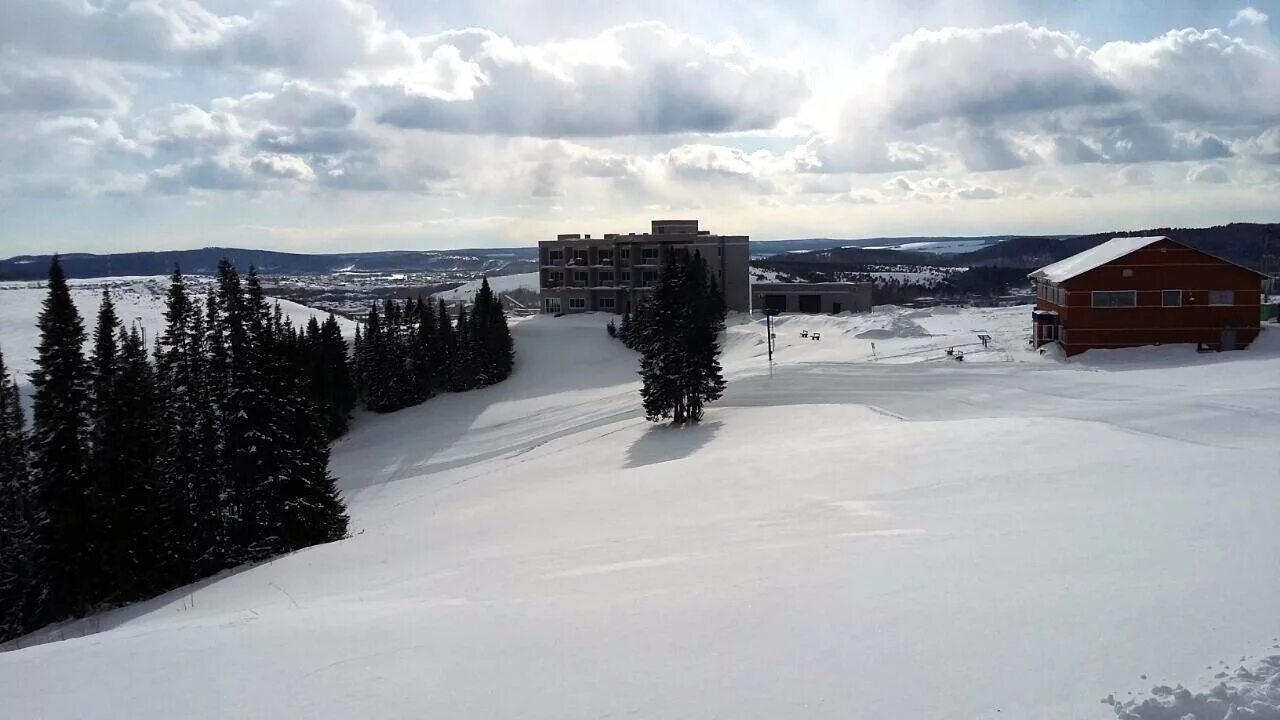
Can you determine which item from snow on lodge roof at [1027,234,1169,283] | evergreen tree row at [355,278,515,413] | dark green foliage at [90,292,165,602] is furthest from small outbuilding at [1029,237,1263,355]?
evergreen tree row at [355,278,515,413]

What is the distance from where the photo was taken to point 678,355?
39.4 m

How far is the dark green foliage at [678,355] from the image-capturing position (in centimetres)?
3894

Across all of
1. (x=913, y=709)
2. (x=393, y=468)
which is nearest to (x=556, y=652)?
(x=913, y=709)

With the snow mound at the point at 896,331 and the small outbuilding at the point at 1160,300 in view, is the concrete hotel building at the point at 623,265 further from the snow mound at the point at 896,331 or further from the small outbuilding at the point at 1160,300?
the small outbuilding at the point at 1160,300

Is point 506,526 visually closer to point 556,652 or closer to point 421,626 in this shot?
point 421,626

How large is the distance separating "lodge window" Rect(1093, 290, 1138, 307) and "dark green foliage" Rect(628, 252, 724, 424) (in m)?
18.8

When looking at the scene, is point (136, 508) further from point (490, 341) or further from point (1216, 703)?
point (490, 341)

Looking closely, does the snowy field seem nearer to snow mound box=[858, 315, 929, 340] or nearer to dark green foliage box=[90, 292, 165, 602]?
dark green foliage box=[90, 292, 165, 602]

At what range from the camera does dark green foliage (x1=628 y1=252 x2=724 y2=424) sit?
38.9 meters

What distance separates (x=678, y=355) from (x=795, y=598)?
2941 centimetres

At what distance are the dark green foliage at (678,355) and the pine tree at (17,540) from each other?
23183 millimetres

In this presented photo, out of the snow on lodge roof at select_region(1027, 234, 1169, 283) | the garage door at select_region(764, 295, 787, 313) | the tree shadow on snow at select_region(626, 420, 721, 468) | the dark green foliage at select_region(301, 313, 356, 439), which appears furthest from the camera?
the garage door at select_region(764, 295, 787, 313)

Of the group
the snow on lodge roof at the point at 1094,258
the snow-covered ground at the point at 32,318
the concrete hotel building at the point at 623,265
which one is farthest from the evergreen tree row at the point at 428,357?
the snow on lodge roof at the point at 1094,258

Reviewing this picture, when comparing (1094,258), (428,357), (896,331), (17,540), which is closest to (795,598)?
(17,540)
